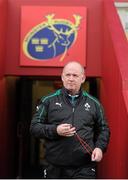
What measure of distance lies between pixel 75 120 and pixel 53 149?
280 mm

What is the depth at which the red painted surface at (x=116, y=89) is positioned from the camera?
14.3 ft

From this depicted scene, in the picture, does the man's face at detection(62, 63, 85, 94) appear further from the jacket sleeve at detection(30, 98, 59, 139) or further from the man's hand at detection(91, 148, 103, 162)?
the man's hand at detection(91, 148, 103, 162)

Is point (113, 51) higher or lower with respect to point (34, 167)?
higher

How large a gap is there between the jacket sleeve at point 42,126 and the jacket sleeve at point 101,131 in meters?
0.36

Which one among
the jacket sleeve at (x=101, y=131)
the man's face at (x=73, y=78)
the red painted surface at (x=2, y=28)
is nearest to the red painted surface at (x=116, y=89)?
the jacket sleeve at (x=101, y=131)

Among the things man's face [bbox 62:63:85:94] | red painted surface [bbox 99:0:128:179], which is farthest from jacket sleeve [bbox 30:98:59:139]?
red painted surface [bbox 99:0:128:179]

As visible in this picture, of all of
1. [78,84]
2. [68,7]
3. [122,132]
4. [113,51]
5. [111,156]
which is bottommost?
[111,156]

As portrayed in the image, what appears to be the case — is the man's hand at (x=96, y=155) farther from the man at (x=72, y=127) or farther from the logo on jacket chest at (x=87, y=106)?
the logo on jacket chest at (x=87, y=106)

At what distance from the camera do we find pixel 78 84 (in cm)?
339

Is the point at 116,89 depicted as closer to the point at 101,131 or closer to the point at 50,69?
the point at 101,131

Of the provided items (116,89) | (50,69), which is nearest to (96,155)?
(116,89)

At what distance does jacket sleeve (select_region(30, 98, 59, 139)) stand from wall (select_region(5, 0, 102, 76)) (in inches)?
121

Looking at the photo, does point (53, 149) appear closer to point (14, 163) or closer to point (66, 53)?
point (66, 53)

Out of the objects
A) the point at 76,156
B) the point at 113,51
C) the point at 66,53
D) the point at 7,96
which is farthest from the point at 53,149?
the point at 7,96
